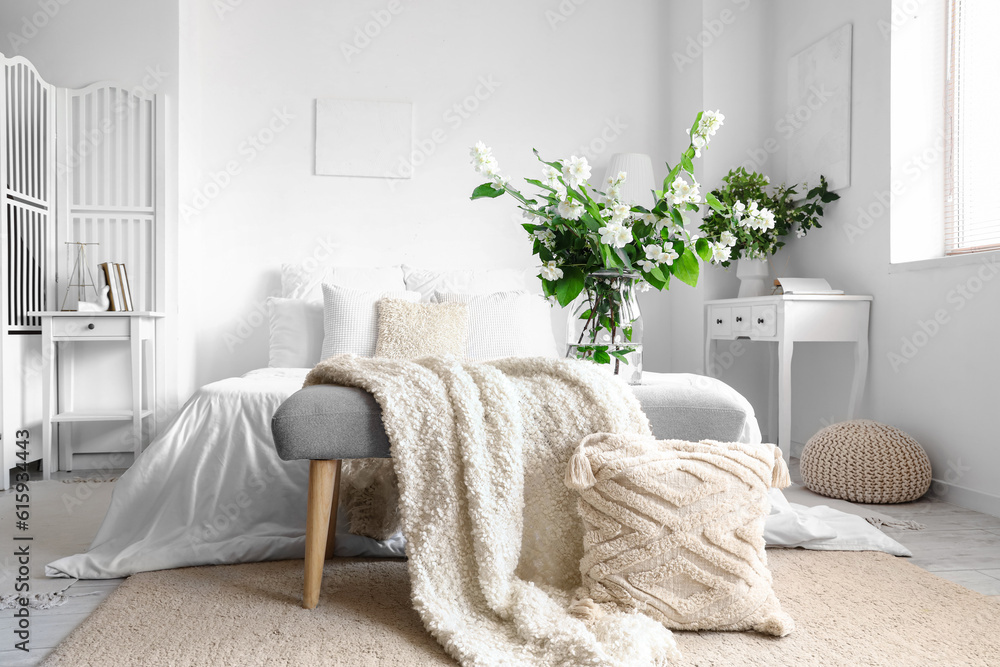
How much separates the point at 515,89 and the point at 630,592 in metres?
3.20

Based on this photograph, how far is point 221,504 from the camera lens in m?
2.05

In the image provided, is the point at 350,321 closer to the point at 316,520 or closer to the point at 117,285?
the point at 117,285

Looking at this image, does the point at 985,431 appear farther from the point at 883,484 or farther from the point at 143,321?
the point at 143,321

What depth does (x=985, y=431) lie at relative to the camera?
264cm

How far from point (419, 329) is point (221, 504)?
3.60ft

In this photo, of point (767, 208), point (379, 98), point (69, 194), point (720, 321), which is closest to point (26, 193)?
point (69, 194)

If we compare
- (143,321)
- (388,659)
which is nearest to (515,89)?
(143,321)

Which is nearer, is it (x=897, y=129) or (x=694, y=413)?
(x=694, y=413)

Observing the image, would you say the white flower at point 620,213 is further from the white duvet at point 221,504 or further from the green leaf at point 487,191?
the white duvet at point 221,504

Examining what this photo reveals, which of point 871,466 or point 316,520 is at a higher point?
point 316,520

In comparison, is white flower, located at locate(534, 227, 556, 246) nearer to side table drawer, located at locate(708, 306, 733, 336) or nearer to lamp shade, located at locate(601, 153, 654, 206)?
side table drawer, located at locate(708, 306, 733, 336)

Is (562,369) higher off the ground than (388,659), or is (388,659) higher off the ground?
(562,369)

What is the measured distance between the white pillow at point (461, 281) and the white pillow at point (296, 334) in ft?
1.68

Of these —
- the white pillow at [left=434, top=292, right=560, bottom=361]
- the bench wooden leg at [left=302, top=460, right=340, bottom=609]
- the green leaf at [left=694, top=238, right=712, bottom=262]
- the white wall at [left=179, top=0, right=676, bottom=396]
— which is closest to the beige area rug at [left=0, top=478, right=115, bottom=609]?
the bench wooden leg at [left=302, top=460, right=340, bottom=609]
